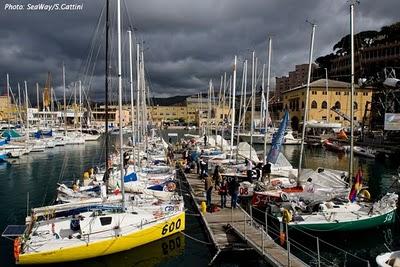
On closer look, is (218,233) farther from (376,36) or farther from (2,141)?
(376,36)

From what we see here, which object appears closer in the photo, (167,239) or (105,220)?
(105,220)

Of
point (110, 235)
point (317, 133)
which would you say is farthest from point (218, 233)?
point (317, 133)

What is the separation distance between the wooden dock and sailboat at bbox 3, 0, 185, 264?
2.07m

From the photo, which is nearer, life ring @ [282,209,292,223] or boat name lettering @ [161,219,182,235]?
life ring @ [282,209,292,223]

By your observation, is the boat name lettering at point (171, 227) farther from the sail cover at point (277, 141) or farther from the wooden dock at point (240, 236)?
the sail cover at point (277, 141)

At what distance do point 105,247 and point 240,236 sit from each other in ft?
20.3

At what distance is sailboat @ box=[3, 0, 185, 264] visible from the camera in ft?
50.2

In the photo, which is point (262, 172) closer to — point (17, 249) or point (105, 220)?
point (105, 220)

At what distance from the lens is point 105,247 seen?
1617 cm

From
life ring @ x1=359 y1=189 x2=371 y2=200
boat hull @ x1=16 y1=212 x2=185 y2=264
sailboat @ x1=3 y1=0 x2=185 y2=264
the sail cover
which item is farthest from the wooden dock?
the sail cover

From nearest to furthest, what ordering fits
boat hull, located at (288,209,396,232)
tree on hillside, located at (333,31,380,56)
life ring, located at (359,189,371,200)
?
boat hull, located at (288,209,396,232) → life ring, located at (359,189,371,200) → tree on hillside, located at (333,31,380,56)

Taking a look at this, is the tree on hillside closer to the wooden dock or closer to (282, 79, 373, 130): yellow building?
(282, 79, 373, 130): yellow building

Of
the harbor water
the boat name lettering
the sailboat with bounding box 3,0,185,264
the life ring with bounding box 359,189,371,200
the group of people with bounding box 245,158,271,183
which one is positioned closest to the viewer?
the sailboat with bounding box 3,0,185,264

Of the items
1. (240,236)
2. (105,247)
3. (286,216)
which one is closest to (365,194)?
(286,216)
